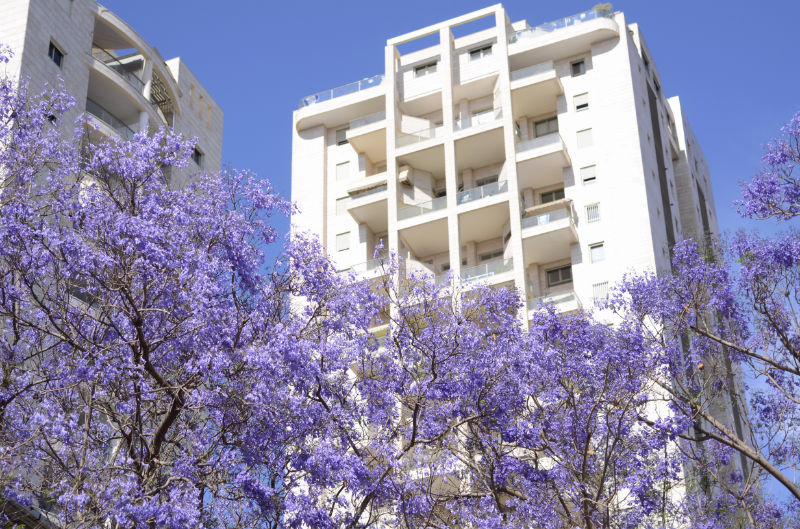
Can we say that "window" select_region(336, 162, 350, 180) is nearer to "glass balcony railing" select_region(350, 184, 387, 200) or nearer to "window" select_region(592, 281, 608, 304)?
"glass balcony railing" select_region(350, 184, 387, 200)

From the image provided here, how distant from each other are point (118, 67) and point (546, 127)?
1824 centimetres

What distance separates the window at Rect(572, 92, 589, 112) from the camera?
45144 mm

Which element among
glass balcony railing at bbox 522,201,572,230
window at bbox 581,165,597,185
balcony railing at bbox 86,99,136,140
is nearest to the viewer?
glass balcony railing at bbox 522,201,572,230

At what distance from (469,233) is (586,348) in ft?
65.4

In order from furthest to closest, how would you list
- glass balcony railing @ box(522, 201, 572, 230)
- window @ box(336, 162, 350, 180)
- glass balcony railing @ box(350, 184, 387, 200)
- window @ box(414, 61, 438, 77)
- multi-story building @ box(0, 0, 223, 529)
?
window @ box(336, 162, 350, 180), window @ box(414, 61, 438, 77), glass balcony railing @ box(350, 184, 387, 200), glass balcony railing @ box(522, 201, 572, 230), multi-story building @ box(0, 0, 223, 529)

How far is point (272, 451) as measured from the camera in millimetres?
19688

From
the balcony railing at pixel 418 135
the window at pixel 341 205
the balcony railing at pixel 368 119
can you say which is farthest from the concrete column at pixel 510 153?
the window at pixel 341 205

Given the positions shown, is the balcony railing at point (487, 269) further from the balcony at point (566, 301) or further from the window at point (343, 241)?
the window at point (343, 241)

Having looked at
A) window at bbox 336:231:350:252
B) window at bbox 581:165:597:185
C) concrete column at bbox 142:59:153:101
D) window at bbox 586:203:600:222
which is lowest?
window at bbox 586:203:600:222

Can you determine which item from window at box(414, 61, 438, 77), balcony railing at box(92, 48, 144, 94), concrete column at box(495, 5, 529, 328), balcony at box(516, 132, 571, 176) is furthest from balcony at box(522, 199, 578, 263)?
balcony railing at box(92, 48, 144, 94)

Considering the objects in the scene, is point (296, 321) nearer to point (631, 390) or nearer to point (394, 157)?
point (631, 390)

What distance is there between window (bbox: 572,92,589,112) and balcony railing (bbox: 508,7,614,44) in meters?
3.22

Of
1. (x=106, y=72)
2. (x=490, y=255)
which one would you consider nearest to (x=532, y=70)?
(x=490, y=255)

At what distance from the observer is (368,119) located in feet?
160
